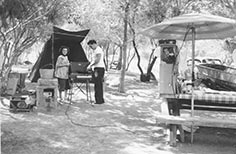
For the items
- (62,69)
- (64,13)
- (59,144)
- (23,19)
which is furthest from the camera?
(64,13)

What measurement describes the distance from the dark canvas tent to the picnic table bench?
14.2 ft

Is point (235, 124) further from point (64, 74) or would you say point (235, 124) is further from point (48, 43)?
point (48, 43)

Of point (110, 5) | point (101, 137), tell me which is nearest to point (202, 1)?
point (110, 5)

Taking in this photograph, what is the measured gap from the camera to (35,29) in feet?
39.3

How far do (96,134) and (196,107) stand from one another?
5.66ft

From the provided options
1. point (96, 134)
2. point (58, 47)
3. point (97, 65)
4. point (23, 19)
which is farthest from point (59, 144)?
point (23, 19)

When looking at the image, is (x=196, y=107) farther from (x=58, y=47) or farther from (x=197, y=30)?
(x=58, y=47)

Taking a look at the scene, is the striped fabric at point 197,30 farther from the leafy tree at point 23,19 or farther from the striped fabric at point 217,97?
the leafy tree at point 23,19

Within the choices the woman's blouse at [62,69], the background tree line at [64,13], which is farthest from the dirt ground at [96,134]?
the background tree line at [64,13]

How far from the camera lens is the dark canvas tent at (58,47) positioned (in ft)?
28.8

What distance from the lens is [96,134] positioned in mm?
5051

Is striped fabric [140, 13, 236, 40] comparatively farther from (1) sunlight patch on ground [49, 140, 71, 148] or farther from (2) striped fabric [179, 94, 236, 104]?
(1) sunlight patch on ground [49, 140, 71, 148]

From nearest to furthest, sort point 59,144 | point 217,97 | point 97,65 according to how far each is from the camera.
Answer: point 59,144 < point 217,97 < point 97,65

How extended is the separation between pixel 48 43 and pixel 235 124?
6218mm
